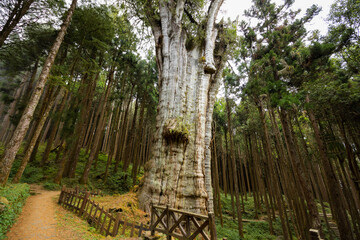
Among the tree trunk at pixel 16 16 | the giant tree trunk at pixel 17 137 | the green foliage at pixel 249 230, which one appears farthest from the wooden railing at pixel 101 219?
the tree trunk at pixel 16 16

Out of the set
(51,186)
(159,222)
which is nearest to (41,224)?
(159,222)

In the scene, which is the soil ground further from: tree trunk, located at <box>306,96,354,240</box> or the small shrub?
tree trunk, located at <box>306,96,354,240</box>

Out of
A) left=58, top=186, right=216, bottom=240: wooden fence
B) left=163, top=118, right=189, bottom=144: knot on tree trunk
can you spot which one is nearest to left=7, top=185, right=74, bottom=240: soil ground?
left=58, top=186, right=216, bottom=240: wooden fence

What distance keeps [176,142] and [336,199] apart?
28.4 ft

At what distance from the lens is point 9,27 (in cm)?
816

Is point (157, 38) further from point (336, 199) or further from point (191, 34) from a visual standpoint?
point (336, 199)

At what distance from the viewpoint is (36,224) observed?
4715mm

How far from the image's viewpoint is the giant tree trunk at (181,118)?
16.6 ft

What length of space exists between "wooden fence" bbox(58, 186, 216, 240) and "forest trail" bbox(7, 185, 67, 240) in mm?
745

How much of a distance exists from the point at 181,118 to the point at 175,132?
689 millimetres

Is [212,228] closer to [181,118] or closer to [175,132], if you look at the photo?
[175,132]

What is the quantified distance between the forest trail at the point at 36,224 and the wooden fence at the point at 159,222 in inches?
29.3

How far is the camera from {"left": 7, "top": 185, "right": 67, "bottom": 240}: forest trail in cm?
404

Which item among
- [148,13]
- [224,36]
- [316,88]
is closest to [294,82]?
[316,88]
